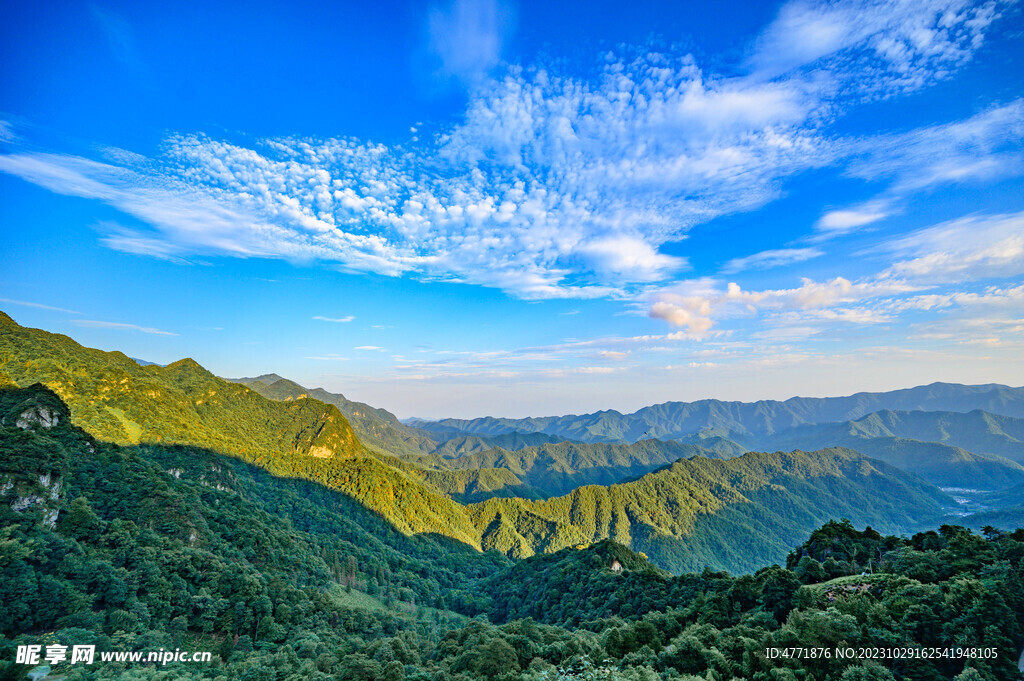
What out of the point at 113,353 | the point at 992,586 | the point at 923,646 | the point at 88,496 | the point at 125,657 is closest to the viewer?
the point at 923,646

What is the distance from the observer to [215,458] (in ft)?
467

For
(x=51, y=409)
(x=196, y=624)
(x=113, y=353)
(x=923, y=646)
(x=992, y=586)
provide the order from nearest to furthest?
(x=923, y=646)
(x=992, y=586)
(x=196, y=624)
(x=51, y=409)
(x=113, y=353)

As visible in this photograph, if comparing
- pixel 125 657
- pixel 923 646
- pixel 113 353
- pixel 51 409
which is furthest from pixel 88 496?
pixel 113 353

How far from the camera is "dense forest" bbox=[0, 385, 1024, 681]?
24469 mm

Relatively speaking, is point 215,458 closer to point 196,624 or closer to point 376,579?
point 376,579

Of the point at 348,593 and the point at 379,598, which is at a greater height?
the point at 348,593

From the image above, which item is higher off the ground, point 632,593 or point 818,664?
point 818,664

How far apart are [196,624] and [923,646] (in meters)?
95.1

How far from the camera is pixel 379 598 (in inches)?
5079

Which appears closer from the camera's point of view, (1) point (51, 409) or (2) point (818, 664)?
(2) point (818, 664)

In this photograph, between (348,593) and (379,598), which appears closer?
(348,593)

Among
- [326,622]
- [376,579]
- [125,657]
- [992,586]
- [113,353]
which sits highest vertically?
[113,353]

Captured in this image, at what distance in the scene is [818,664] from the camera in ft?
75.5

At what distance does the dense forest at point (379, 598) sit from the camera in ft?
80.3
